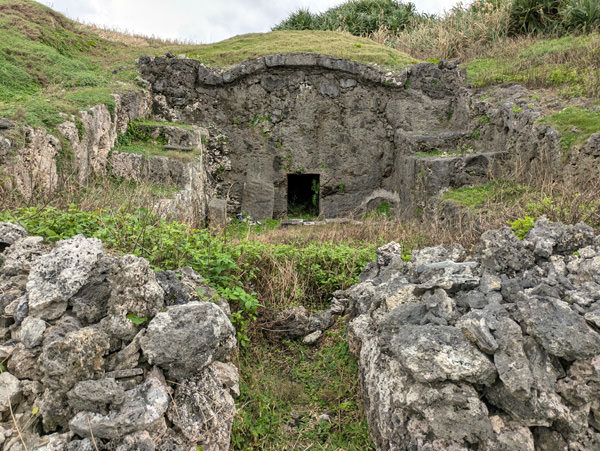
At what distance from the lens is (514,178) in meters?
7.35

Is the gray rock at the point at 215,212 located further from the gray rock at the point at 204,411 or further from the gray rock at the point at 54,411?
the gray rock at the point at 54,411

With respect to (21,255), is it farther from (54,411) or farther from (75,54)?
(75,54)

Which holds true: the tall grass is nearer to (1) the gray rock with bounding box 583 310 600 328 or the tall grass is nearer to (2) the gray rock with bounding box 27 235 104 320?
(1) the gray rock with bounding box 583 310 600 328

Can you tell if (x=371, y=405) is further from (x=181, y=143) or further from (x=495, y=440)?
(x=181, y=143)

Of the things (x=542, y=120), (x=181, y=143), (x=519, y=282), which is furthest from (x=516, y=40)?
(x=519, y=282)

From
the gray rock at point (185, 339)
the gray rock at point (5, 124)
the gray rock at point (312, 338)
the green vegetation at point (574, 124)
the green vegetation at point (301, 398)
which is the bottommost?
the green vegetation at point (301, 398)

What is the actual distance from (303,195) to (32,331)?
10143mm

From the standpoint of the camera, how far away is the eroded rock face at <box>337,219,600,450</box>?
2.32 metres

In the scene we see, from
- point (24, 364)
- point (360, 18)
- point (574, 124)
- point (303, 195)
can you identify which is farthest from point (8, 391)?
point (360, 18)

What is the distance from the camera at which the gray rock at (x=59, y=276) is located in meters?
2.48

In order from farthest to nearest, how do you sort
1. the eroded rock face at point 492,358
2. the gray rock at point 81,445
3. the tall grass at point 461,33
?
the tall grass at point 461,33, the eroded rock face at point 492,358, the gray rock at point 81,445

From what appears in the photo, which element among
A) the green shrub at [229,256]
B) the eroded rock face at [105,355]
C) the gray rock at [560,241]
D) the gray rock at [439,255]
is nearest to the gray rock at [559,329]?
the gray rock at [560,241]

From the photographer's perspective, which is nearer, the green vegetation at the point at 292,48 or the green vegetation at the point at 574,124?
the green vegetation at the point at 574,124

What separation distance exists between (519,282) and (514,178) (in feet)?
16.8
